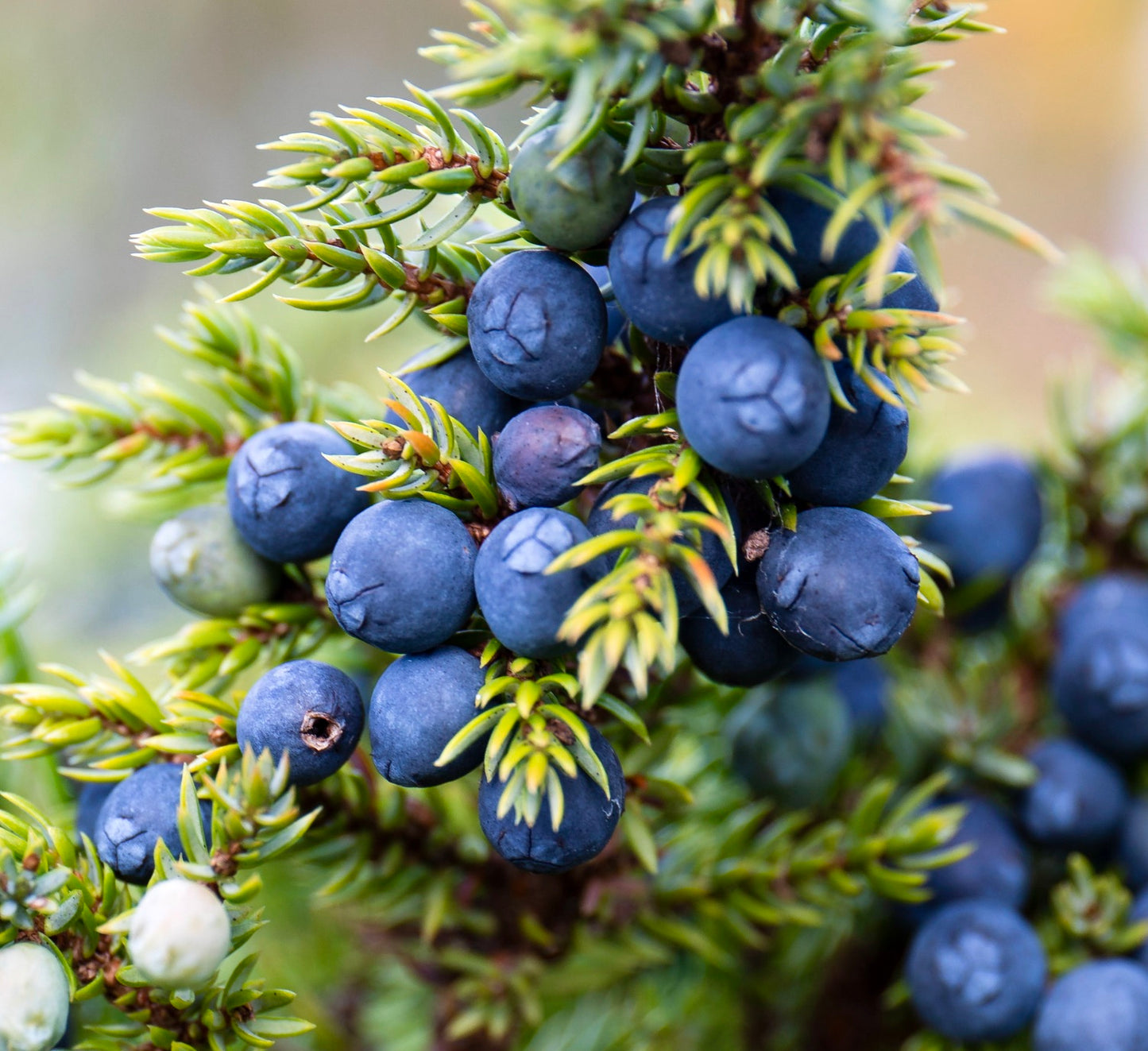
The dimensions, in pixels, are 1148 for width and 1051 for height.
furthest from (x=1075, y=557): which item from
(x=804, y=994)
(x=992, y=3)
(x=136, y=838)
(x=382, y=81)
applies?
(x=382, y=81)

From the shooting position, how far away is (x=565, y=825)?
1.56ft

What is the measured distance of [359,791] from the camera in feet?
2.12

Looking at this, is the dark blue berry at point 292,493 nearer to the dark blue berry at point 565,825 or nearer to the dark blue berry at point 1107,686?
the dark blue berry at point 565,825

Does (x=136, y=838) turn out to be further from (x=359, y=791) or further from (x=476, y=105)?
(x=476, y=105)

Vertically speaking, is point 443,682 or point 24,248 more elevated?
point 443,682

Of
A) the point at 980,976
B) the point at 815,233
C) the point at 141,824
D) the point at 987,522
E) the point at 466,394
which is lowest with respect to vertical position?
the point at 980,976

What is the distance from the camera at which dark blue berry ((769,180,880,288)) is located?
1.48ft

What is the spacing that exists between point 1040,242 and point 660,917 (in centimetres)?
55

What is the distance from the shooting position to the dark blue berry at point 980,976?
2.31 ft

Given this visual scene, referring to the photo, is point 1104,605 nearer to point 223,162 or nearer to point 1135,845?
point 1135,845

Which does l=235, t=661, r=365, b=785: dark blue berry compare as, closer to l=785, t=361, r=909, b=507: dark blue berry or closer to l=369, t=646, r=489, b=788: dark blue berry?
l=369, t=646, r=489, b=788: dark blue berry

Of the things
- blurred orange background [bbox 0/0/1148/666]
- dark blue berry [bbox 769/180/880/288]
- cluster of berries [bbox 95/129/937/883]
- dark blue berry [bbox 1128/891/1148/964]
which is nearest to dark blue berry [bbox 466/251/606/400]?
cluster of berries [bbox 95/129/937/883]

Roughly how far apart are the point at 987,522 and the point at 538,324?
559mm

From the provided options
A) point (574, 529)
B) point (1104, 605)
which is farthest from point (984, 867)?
point (574, 529)
